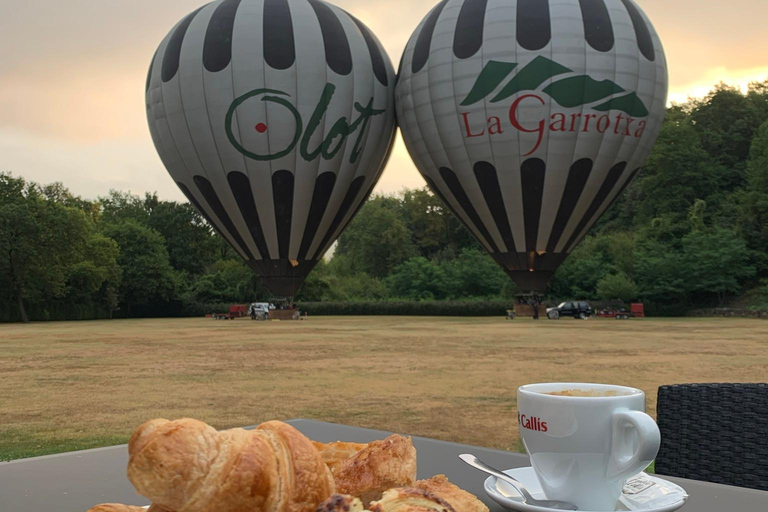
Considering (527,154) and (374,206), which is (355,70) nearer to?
(527,154)

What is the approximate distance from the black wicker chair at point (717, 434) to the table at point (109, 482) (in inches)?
30.6

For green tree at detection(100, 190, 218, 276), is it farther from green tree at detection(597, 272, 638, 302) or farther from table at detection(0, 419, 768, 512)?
table at detection(0, 419, 768, 512)

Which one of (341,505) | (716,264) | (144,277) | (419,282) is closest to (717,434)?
(341,505)

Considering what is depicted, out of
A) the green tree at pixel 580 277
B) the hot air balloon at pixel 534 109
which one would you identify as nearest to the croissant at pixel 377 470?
the hot air balloon at pixel 534 109

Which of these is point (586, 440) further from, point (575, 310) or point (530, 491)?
point (575, 310)

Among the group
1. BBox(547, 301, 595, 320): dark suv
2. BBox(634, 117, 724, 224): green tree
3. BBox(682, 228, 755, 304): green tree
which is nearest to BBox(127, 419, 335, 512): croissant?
BBox(547, 301, 595, 320): dark suv

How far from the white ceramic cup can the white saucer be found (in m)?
0.05

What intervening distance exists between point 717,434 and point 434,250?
5812 centimetres

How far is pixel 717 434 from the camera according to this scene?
2080 mm

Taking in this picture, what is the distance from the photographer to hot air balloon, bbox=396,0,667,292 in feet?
74.8

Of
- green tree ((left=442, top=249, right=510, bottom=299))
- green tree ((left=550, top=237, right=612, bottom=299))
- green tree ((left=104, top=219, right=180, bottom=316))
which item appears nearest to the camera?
Result: green tree ((left=550, top=237, right=612, bottom=299))

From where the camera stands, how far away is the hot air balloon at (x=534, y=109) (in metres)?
22.8

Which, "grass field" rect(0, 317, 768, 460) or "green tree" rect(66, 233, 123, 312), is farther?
"green tree" rect(66, 233, 123, 312)

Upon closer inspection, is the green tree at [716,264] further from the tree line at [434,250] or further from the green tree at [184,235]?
the green tree at [184,235]
